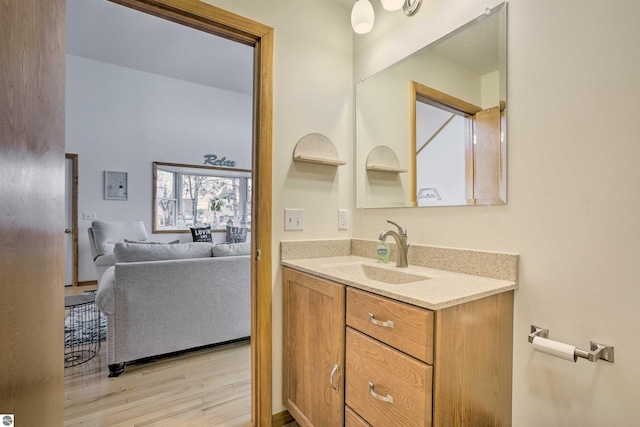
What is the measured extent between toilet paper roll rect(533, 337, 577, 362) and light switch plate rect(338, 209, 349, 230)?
1.16m

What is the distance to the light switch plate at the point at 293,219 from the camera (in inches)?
69.2

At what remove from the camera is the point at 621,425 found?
0.94 metres

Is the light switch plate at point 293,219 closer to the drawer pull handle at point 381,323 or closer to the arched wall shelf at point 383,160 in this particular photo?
the arched wall shelf at point 383,160

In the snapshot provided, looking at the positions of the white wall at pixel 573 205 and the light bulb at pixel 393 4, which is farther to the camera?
Answer: the light bulb at pixel 393 4

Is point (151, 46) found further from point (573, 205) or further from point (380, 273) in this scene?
point (573, 205)

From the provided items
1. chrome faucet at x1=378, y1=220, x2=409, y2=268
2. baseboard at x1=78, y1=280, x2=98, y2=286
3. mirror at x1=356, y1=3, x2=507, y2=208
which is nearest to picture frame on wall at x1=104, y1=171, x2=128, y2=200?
baseboard at x1=78, y1=280, x2=98, y2=286

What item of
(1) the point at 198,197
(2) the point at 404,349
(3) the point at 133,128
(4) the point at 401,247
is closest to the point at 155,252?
(4) the point at 401,247

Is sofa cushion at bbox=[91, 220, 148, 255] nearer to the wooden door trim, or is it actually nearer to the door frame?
the wooden door trim

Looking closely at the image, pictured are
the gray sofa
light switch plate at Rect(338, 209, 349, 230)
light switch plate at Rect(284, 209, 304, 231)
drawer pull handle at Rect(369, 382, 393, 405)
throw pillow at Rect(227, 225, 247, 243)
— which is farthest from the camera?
throw pillow at Rect(227, 225, 247, 243)

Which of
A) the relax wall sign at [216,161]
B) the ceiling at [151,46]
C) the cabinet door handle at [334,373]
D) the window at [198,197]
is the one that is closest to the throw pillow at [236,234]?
the window at [198,197]

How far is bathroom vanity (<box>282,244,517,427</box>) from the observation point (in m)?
0.92

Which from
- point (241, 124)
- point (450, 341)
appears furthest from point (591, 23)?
point (241, 124)

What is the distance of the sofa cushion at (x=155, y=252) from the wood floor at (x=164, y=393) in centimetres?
80

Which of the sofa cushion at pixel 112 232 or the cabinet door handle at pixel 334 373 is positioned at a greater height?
the sofa cushion at pixel 112 232
